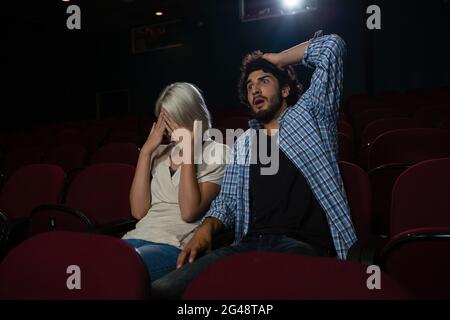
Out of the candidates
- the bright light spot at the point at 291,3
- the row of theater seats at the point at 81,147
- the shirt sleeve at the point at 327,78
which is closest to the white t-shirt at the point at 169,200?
the shirt sleeve at the point at 327,78

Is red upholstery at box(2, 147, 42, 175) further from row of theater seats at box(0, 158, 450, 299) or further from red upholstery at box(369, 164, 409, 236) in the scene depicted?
red upholstery at box(369, 164, 409, 236)

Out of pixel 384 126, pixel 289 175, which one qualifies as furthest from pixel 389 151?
pixel 289 175

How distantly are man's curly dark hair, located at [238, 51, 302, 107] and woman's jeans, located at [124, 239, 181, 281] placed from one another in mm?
580

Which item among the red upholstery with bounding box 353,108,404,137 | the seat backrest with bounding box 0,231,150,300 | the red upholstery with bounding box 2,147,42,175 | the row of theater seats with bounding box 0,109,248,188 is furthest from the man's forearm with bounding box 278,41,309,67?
the red upholstery with bounding box 2,147,42,175

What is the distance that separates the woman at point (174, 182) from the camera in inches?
53.4

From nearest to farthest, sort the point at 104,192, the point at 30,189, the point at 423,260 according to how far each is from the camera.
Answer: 1. the point at 423,260
2. the point at 104,192
3. the point at 30,189

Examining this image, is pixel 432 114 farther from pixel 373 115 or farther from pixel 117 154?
pixel 117 154

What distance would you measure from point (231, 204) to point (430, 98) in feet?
10.5

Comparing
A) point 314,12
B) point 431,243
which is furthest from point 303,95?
point 314,12

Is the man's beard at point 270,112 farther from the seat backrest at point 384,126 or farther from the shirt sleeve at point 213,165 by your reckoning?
the seat backrest at point 384,126

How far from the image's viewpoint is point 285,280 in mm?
568

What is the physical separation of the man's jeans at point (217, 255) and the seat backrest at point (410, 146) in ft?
2.79

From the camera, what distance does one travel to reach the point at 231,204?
4.71ft

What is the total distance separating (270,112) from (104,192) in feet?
2.74
